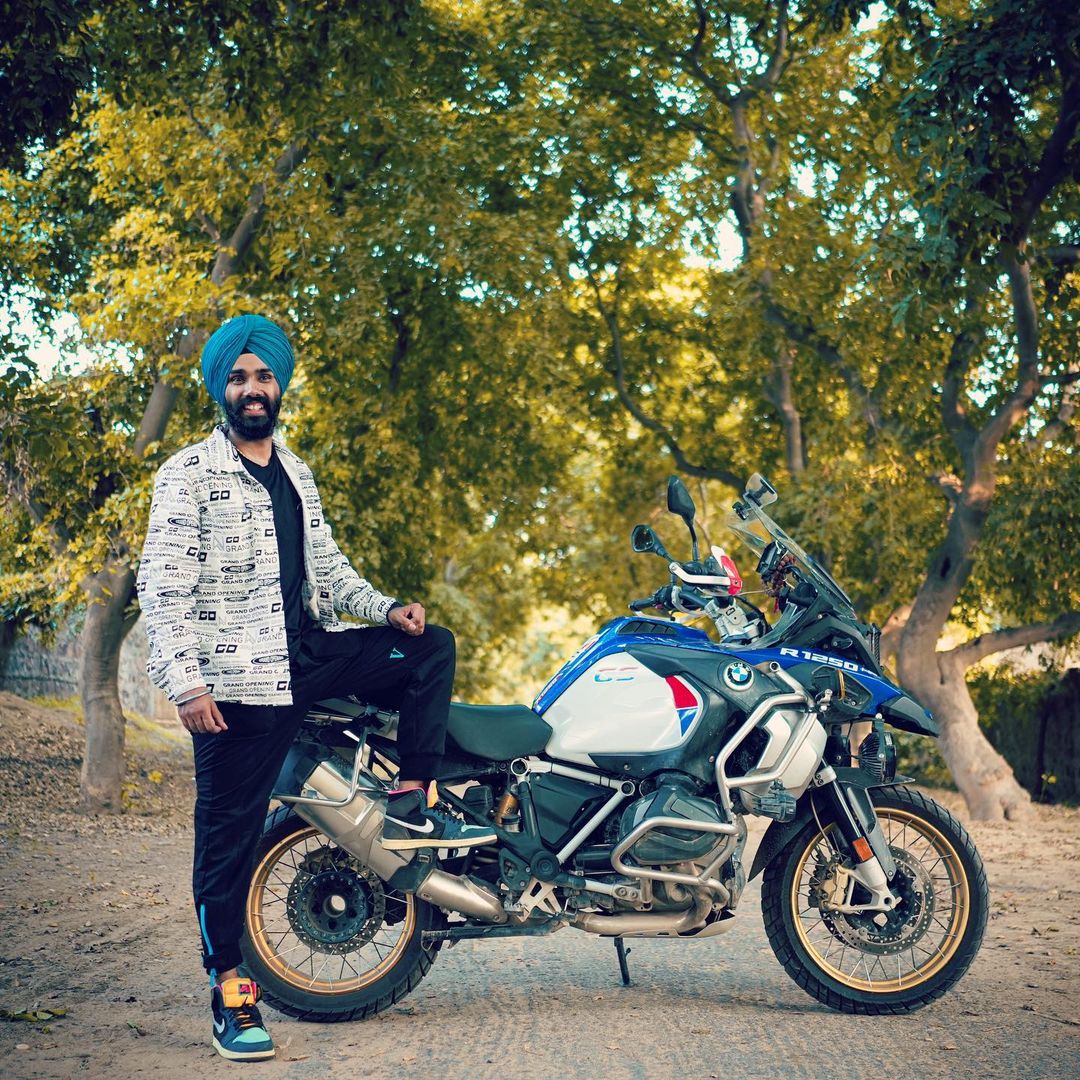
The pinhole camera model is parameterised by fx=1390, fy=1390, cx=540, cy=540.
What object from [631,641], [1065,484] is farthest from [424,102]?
[631,641]

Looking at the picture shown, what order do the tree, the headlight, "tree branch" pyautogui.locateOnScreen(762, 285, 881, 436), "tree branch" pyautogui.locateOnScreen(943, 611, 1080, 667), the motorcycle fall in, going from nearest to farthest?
the motorcycle < the headlight < the tree < "tree branch" pyautogui.locateOnScreen(943, 611, 1080, 667) < "tree branch" pyautogui.locateOnScreen(762, 285, 881, 436)

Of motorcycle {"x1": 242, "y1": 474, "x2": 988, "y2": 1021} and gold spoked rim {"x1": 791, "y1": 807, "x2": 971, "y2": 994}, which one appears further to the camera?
gold spoked rim {"x1": 791, "y1": 807, "x2": 971, "y2": 994}

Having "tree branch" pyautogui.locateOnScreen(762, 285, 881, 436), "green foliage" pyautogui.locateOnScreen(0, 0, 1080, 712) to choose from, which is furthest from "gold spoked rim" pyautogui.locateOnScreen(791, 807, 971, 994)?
"tree branch" pyautogui.locateOnScreen(762, 285, 881, 436)

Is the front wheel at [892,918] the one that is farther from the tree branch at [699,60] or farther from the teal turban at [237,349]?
the tree branch at [699,60]

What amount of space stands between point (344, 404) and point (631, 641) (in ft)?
40.5

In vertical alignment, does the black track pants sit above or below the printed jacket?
below

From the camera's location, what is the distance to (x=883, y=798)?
17.8 feet

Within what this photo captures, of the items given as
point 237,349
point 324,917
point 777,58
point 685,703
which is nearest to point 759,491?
point 685,703

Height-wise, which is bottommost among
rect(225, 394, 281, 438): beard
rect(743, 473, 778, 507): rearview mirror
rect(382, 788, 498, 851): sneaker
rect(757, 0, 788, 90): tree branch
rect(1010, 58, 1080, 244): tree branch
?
rect(382, 788, 498, 851): sneaker

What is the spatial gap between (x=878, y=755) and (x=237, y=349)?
2880 mm

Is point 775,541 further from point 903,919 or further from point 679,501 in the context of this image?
point 903,919

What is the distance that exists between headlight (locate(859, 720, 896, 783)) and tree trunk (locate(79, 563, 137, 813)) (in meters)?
9.50

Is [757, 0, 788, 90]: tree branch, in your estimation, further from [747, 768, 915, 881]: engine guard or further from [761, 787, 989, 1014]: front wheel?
[761, 787, 989, 1014]: front wheel

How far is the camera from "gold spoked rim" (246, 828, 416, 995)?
5.14 meters
